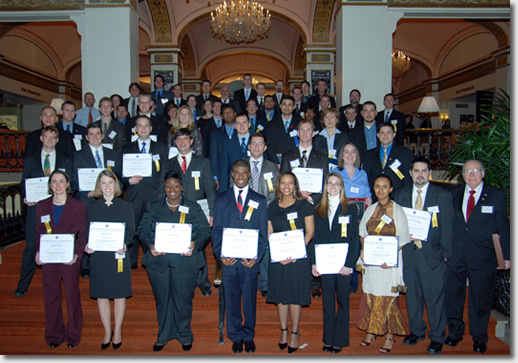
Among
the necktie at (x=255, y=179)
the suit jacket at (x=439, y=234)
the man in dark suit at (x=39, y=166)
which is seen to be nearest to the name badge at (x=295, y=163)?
the necktie at (x=255, y=179)

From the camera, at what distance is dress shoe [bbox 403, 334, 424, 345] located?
434cm

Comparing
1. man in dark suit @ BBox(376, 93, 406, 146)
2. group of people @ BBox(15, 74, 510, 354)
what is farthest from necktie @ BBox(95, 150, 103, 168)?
man in dark suit @ BBox(376, 93, 406, 146)

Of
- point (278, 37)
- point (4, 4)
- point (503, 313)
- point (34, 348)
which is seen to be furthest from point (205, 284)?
point (278, 37)

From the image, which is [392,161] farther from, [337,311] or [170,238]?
[170,238]

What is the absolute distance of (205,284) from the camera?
529 cm

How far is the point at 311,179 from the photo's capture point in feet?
15.4

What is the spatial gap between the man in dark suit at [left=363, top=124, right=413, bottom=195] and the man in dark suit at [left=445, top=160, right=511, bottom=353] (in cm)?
86

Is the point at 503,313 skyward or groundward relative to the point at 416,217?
groundward

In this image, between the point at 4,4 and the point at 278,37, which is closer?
the point at 4,4

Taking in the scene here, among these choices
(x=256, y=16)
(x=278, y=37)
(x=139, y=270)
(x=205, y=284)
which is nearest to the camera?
(x=205, y=284)

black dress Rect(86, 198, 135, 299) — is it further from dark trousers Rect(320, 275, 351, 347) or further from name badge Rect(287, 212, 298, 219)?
dark trousers Rect(320, 275, 351, 347)

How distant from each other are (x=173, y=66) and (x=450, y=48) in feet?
41.3

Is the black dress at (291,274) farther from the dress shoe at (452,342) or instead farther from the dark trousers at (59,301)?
the dark trousers at (59,301)

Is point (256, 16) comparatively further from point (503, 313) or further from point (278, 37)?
point (503, 313)
